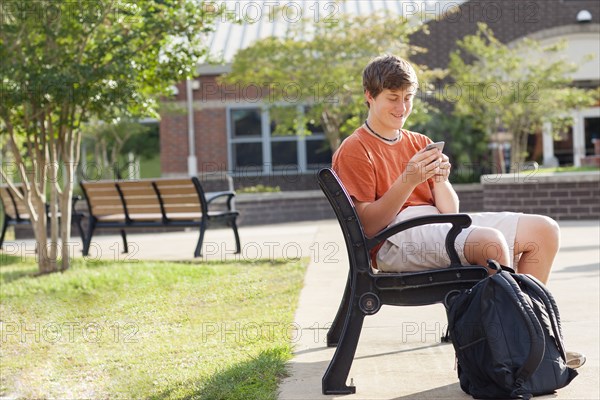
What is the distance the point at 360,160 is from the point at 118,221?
24.8ft

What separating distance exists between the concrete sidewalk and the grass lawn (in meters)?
0.15

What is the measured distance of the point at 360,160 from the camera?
4.33 meters

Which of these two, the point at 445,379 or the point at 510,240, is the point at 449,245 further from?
the point at 445,379

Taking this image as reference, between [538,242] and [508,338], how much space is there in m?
0.69

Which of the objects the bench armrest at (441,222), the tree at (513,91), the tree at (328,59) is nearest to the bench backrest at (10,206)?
the tree at (328,59)

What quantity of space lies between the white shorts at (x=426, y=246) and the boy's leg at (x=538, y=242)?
4 centimetres

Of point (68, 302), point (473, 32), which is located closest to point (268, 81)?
point (473, 32)

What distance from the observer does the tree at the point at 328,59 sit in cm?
1988

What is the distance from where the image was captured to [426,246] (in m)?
4.20

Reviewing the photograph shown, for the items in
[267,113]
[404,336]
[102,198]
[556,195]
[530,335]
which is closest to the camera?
[530,335]

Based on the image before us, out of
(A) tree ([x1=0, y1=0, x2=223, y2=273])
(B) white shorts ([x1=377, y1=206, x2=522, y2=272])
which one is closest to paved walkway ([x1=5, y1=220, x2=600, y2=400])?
(B) white shorts ([x1=377, y1=206, x2=522, y2=272])

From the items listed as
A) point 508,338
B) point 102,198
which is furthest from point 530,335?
point 102,198

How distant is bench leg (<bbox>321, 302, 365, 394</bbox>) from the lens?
13.5 ft

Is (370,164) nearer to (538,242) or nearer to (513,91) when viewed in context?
(538,242)
